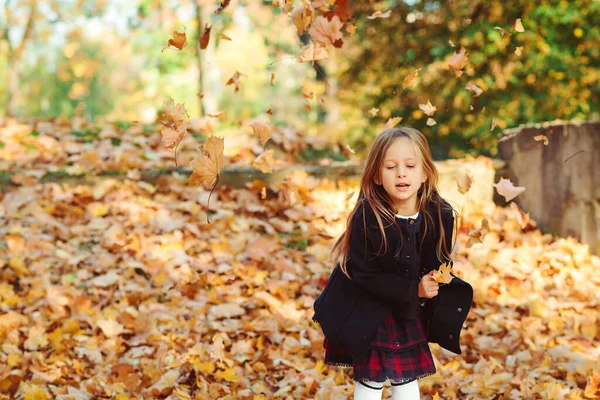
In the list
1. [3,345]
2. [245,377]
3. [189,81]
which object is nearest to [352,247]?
[245,377]

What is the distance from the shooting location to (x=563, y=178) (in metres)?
5.06

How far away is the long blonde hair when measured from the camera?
2.21m

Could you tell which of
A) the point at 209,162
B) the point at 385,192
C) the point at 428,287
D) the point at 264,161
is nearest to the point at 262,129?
the point at 264,161

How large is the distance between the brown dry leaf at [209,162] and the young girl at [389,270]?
0.57 m

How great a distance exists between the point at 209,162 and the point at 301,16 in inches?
31.1

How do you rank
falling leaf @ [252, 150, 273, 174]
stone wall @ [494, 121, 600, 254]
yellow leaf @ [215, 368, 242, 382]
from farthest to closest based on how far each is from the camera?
stone wall @ [494, 121, 600, 254] < yellow leaf @ [215, 368, 242, 382] < falling leaf @ [252, 150, 273, 174]

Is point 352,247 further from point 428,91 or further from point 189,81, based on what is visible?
point 189,81

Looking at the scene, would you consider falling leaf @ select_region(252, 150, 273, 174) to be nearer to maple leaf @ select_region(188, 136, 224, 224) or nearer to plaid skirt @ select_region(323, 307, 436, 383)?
maple leaf @ select_region(188, 136, 224, 224)

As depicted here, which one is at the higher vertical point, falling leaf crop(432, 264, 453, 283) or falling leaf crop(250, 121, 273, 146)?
falling leaf crop(250, 121, 273, 146)

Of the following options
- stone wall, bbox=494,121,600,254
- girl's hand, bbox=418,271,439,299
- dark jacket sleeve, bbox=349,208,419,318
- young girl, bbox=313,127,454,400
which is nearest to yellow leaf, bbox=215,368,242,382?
young girl, bbox=313,127,454,400

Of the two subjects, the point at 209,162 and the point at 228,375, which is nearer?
the point at 209,162

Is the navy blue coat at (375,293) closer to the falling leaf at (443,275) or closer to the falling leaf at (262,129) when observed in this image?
the falling leaf at (443,275)

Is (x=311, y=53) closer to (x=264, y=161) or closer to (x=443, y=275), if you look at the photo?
(x=264, y=161)

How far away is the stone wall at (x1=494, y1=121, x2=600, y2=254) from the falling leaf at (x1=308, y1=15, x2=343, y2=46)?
287cm
